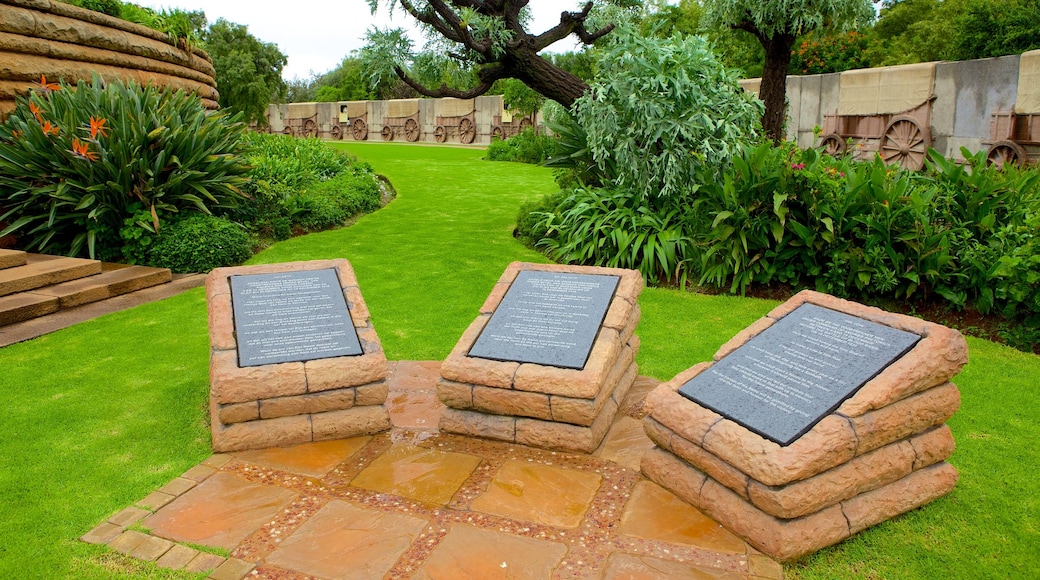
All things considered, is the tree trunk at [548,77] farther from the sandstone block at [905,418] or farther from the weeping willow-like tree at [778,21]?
the sandstone block at [905,418]

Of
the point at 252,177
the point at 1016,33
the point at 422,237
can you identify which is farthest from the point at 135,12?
the point at 1016,33

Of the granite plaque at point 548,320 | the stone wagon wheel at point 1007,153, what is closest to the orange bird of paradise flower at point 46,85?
the granite plaque at point 548,320

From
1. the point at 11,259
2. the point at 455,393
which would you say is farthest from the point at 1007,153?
the point at 11,259

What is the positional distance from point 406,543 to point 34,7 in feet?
31.3

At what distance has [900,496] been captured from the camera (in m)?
3.12

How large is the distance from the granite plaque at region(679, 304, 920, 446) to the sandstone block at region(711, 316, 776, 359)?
0.03 m

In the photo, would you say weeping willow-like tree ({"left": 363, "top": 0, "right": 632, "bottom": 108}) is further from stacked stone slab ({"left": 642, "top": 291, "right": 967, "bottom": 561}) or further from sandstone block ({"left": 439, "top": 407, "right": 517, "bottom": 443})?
stacked stone slab ({"left": 642, "top": 291, "right": 967, "bottom": 561})

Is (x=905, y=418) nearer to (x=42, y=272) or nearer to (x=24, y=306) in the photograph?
(x=24, y=306)

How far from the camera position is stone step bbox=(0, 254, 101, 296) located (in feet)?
20.1

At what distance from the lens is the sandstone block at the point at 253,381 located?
3.65m

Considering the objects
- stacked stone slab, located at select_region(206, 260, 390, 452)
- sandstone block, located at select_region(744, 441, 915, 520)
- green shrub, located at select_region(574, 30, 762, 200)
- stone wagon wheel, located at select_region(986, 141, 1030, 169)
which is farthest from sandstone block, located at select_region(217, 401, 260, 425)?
stone wagon wheel, located at select_region(986, 141, 1030, 169)

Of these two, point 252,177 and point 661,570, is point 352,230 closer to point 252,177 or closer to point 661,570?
point 252,177

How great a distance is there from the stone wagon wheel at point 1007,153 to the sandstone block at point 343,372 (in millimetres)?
9720

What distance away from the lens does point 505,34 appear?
840 centimetres
